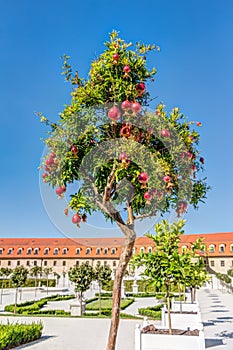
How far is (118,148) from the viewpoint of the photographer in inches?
186

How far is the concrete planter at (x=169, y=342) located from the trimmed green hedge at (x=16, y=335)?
353cm

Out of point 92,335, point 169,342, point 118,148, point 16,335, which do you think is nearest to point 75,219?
point 118,148

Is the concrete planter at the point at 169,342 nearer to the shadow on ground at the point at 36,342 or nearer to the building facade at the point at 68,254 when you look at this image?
the shadow on ground at the point at 36,342

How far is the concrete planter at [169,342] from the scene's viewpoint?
24.8ft

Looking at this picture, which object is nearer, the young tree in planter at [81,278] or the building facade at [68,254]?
the young tree in planter at [81,278]

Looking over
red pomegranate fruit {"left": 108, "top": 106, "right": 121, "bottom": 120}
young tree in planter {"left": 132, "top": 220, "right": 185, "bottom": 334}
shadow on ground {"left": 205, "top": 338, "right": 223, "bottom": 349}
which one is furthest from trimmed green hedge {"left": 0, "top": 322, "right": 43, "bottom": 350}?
red pomegranate fruit {"left": 108, "top": 106, "right": 121, "bottom": 120}

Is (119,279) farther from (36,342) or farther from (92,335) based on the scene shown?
(92,335)

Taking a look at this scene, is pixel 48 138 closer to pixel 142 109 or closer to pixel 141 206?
pixel 142 109

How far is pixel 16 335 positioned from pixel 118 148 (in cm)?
719

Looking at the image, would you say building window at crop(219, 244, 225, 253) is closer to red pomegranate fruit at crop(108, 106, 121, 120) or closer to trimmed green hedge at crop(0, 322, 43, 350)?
trimmed green hedge at crop(0, 322, 43, 350)

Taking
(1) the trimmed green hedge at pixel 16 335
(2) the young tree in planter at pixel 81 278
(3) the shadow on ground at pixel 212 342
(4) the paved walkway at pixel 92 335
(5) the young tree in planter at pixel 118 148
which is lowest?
(4) the paved walkway at pixel 92 335

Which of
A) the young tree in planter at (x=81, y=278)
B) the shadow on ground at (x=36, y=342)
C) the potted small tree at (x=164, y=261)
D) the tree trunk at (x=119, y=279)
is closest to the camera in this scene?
the tree trunk at (x=119, y=279)

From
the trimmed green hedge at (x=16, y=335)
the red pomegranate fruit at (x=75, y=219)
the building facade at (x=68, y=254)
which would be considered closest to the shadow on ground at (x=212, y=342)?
the trimmed green hedge at (x=16, y=335)

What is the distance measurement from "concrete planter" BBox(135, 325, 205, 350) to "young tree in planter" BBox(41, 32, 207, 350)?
285cm
